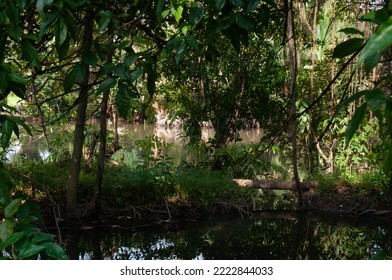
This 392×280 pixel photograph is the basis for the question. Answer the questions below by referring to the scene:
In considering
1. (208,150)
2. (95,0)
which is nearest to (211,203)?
(208,150)

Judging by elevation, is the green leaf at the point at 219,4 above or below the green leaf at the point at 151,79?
above

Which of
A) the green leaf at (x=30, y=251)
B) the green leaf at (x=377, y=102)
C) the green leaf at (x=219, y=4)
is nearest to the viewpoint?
the green leaf at (x=377, y=102)

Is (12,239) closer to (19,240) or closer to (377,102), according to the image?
(19,240)

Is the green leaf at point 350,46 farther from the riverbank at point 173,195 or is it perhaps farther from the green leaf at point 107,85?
the riverbank at point 173,195

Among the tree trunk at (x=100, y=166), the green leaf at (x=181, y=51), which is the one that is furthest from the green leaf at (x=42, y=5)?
the tree trunk at (x=100, y=166)

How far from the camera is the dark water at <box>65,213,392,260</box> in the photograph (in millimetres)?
4332

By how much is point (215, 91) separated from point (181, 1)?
5.64m

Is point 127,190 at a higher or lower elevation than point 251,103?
lower

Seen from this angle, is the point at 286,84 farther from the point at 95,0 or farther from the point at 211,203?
the point at 95,0

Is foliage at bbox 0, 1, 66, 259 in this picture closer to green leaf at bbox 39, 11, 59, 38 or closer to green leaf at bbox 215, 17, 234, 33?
green leaf at bbox 39, 11, 59, 38

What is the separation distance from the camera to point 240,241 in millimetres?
4738

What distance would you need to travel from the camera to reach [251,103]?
6992 millimetres

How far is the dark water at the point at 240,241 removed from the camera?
4.33m

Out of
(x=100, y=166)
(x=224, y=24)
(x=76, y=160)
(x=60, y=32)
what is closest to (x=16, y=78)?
(x=60, y=32)
